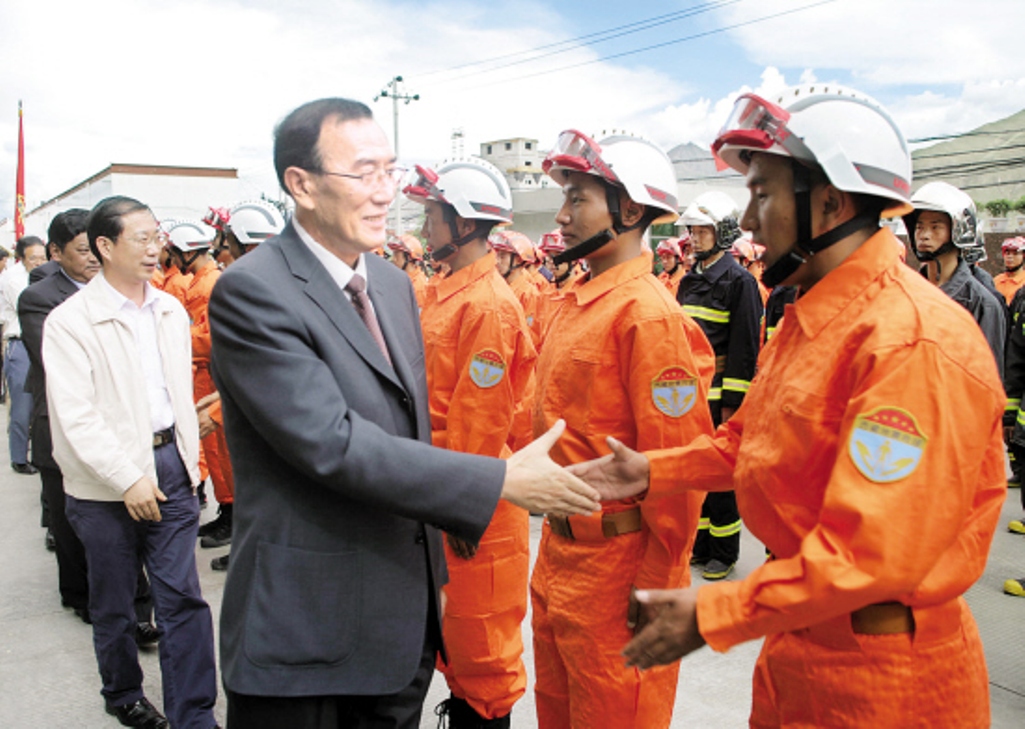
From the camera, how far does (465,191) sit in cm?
368

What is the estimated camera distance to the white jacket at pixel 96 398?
123 inches

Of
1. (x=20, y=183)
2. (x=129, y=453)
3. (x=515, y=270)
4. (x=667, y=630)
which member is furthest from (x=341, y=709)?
(x=20, y=183)

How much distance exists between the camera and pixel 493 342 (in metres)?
3.27

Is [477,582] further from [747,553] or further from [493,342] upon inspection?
[747,553]

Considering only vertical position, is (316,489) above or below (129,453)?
above

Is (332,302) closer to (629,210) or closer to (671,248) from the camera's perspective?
(629,210)

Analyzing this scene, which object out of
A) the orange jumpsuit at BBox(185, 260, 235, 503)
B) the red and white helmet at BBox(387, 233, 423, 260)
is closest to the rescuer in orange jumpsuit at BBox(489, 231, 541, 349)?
the orange jumpsuit at BBox(185, 260, 235, 503)

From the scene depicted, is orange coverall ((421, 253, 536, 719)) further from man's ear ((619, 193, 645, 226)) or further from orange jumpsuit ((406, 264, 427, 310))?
orange jumpsuit ((406, 264, 427, 310))

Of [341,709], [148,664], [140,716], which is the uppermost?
[341,709]

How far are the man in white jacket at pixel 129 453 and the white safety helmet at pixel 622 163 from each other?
187 centimetres

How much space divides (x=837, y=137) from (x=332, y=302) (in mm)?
1165

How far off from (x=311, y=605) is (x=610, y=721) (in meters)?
1.16

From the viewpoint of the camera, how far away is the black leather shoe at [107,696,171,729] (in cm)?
351

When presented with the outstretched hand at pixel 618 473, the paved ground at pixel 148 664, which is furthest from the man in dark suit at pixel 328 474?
the paved ground at pixel 148 664
